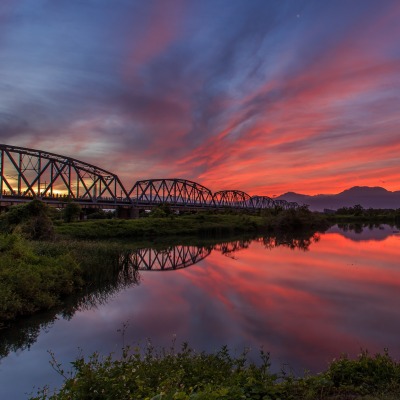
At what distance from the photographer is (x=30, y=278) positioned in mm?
15445

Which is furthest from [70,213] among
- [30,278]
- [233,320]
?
[233,320]

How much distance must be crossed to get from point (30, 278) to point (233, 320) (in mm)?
9352

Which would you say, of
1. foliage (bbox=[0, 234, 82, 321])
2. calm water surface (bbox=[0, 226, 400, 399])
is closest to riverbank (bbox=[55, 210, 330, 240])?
foliage (bbox=[0, 234, 82, 321])

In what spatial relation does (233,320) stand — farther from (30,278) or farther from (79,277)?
(79,277)

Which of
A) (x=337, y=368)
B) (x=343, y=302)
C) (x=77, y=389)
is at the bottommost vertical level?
(x=343, y=302)

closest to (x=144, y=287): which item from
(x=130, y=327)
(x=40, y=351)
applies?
(x=130, y=327)

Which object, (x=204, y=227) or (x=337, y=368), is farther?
(x=204, y=227)

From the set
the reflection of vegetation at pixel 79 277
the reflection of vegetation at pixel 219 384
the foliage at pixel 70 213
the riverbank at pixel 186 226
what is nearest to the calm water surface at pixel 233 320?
the reflection of vegetation at pixel 79 277

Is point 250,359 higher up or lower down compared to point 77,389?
lower down

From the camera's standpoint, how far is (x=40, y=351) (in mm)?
12070

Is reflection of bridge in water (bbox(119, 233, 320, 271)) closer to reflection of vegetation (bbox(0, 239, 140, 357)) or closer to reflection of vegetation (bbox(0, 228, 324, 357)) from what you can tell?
reflection of vegetation (bbox(0, 228, 324, 357))

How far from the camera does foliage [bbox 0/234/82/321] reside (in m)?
14.0

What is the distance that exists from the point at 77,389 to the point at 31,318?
1016 cm

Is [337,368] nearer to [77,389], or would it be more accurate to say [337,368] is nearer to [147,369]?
[147,369]
